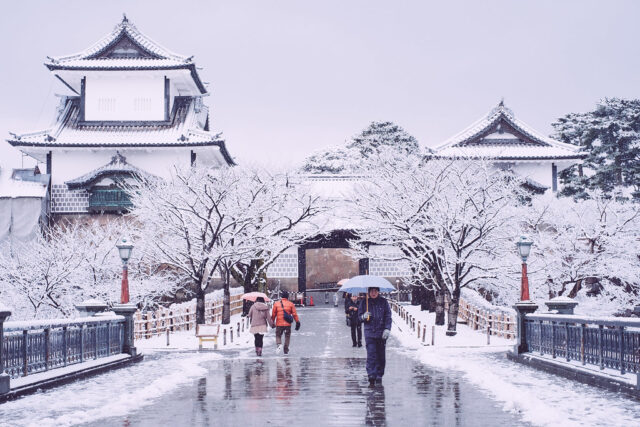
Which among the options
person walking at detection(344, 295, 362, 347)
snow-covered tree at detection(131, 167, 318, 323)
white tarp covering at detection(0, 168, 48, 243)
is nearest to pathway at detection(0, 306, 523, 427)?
person walking at detection(344, 295, 362, 347)

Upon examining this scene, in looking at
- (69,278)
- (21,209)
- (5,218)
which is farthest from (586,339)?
(5,218)

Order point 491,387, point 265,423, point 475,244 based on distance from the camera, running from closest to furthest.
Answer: point 265,423, point 491,387, point 475,244

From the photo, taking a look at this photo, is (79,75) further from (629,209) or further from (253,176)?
(629,209)

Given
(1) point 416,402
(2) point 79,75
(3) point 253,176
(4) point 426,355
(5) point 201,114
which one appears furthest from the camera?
(5) point 201,114

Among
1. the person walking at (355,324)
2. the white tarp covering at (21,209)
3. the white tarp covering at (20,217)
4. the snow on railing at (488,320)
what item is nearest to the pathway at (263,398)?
the person walking at (355,324)

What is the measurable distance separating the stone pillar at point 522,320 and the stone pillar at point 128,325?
371 inches

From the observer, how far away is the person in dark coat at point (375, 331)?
12602 mm

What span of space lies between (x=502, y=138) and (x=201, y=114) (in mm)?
19117

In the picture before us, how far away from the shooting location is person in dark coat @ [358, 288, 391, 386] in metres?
12.6

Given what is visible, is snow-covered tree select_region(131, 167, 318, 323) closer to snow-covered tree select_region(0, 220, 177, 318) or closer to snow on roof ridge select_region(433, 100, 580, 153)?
snow-covered tree select_region(0, 220, 177, 318)

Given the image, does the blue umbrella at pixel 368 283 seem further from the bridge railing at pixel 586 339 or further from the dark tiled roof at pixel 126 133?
the dark tiled roof at pixel 126 133

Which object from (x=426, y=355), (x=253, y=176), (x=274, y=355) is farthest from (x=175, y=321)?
(x=426, y=355)

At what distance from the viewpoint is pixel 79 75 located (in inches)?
1753

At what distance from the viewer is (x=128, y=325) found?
739 inches
